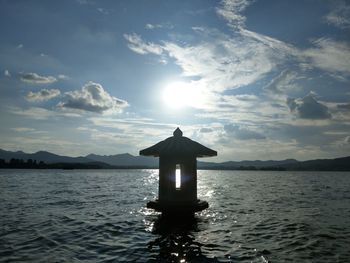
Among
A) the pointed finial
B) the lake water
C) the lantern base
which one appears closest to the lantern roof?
the pointed finial

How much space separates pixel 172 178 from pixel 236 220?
279 inches

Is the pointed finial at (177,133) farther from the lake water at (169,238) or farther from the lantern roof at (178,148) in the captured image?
the lake water at (169,238)

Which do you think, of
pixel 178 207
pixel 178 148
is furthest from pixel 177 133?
pixel 178 207

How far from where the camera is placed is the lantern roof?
1939 cm

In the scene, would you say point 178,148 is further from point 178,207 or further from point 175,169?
point 178,207

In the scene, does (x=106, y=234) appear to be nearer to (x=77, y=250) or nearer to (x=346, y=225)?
(x=77, y=250)

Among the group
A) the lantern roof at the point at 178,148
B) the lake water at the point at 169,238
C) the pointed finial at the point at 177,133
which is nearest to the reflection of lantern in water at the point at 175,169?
the lantern roof at the point at 178,148

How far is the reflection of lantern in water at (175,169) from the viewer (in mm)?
19328

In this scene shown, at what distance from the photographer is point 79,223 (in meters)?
22.0

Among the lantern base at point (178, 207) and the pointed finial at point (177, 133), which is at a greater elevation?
the pointed finial at point (177, 133)

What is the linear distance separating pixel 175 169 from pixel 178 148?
1258mm

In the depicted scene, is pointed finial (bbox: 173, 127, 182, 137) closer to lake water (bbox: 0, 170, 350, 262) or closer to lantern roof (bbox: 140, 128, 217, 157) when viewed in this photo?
lantern roof (bbox: 140, 128, 217, 157)

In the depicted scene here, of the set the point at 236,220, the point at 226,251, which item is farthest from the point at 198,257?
the point at 236,220

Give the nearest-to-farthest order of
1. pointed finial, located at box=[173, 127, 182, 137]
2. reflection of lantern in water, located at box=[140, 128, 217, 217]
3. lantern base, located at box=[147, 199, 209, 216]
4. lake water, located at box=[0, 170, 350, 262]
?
1. lake water, located at box=[0, 170, 350, 262]
2. lantern base, located at box=[147, 199, 209, 216]
3. reflection of lantern in water, located at box=[140, 128, 217, 217]
4. pointed finial, located at box=[173, 127, 182, 137]
